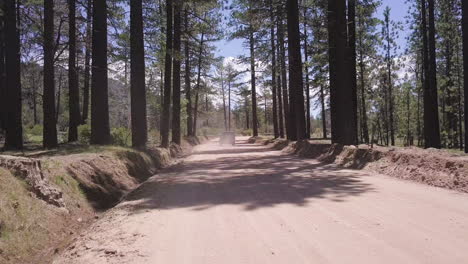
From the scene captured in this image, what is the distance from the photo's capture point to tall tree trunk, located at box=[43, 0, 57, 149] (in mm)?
15672

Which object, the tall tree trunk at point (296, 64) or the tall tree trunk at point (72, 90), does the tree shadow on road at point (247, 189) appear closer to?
the tall tree trunk at point (72, 90)

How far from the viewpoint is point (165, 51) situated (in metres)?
20.0

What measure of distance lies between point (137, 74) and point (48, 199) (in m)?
11.9

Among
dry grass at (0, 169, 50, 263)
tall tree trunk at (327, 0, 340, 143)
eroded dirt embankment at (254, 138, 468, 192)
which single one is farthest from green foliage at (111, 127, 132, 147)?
dry grass at (0, 169, 50, 263)

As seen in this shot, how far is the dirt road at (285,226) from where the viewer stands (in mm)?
4559

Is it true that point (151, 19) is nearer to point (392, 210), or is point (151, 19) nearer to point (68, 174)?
point (68, 174)

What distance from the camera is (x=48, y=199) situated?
6.82 meters

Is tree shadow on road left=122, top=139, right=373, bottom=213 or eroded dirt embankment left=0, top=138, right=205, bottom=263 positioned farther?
tree shadow on road left=122, top=139, right=373, bottom=213

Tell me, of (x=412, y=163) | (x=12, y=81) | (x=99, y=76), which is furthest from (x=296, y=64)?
(x=12, y=81)

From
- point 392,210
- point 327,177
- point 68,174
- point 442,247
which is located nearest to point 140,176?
point 68,174

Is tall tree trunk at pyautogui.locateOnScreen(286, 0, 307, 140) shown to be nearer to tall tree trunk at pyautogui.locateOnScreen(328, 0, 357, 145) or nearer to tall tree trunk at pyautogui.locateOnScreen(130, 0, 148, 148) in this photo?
tall tree trunk at pyautogui.locateOnScreen(328, 0, 357, 145)

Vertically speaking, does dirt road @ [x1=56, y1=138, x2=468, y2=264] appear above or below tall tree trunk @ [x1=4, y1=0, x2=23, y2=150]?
below

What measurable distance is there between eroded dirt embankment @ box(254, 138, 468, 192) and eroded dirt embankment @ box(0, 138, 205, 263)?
7.14 meters

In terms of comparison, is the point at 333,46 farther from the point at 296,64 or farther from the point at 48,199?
the point at 48,199
